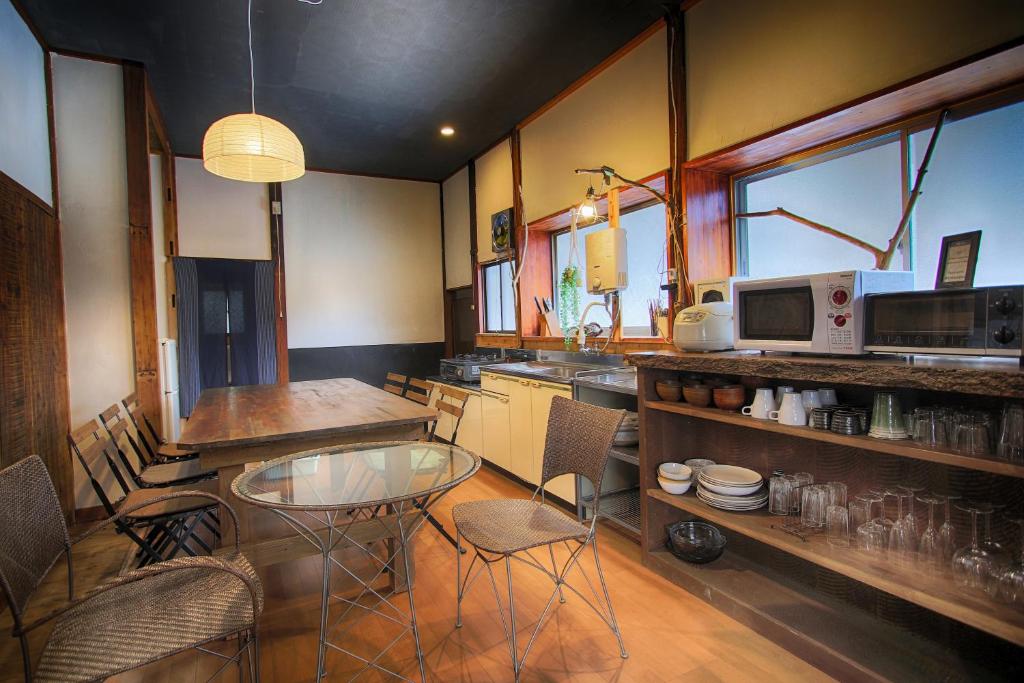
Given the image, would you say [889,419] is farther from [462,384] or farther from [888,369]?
[462,384]

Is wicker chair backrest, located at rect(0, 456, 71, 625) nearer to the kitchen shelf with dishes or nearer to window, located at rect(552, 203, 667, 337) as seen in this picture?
the kitchen shelf with dishes

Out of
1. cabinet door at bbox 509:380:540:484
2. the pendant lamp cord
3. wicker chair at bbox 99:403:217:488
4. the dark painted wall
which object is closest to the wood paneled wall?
wicker chair at bbox 99:403:217:488

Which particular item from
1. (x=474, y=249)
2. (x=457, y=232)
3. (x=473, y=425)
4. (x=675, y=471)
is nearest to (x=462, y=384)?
(x=473, y=425)

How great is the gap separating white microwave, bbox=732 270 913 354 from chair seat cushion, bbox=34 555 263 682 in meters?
1.93

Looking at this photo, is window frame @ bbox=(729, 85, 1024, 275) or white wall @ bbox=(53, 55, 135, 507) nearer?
window frame @ bbox=(729, 85, 1024, 275)

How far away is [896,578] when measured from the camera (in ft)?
5.24

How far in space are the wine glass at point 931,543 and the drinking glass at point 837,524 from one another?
23 cm

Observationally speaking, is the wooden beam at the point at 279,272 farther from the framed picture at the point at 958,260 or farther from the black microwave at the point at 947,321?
the framed picture at the point at 958,260

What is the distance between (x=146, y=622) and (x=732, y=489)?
209 cm

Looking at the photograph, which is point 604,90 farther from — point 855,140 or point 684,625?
point 684,625

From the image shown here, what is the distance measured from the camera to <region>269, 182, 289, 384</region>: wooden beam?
5430 millimetres

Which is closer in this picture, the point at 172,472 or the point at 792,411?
the point at 792,411

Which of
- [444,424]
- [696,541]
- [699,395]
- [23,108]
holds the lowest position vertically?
[696,541]

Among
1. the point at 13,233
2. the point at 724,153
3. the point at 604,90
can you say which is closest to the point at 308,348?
the point at 13,233
